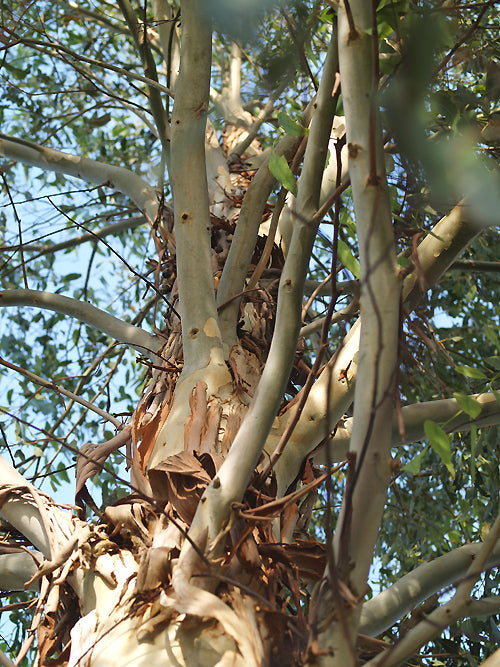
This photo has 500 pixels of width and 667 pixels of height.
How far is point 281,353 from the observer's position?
1.19 meters

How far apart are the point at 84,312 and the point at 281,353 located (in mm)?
1224

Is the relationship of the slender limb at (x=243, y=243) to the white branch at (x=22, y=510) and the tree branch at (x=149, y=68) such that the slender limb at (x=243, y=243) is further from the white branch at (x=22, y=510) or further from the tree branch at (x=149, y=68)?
the white branch at (x=22, y=510)

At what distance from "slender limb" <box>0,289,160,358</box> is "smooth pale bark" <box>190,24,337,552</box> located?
3.22 ft

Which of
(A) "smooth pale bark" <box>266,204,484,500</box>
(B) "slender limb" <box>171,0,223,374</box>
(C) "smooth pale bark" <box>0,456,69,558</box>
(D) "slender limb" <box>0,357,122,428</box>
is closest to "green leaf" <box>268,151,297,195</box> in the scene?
(A) "smooth pale bark" <box>266,204,484,500</box>

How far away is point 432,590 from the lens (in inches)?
57.9

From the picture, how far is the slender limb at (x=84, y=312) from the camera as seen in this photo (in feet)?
7.04

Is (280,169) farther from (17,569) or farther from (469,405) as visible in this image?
(17,569)

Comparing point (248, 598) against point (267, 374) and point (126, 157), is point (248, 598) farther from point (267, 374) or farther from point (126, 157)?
point (126, 157)

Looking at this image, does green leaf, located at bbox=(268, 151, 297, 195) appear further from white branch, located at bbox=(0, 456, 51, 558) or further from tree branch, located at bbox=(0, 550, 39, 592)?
tree branch, located at bbox=(0, 550, 39, 592)

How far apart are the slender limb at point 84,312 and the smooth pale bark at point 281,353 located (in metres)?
0.98

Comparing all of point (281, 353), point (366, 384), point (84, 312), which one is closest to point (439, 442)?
point (366, 384)

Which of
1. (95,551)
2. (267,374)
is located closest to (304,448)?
(267,374)

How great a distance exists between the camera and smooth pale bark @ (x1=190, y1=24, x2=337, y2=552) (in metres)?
1.14

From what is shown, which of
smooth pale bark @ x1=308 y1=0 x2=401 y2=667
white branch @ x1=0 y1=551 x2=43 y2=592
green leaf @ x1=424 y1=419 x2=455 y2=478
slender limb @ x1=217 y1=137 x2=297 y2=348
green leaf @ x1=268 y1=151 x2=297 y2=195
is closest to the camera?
smooth pale bark @ x1=308 y1=0 x2=401 y2=667
